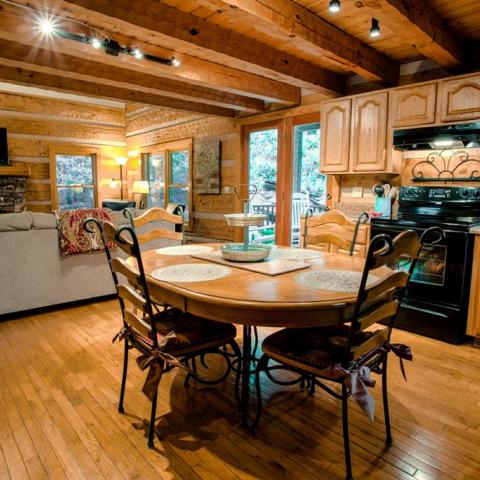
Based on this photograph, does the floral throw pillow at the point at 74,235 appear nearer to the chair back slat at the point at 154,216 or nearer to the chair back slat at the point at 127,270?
the chair back slat at the point at 154,216

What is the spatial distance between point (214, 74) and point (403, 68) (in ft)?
6.50

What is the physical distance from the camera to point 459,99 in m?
3.10

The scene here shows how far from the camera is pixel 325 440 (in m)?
1.77

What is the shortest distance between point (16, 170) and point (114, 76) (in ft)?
12.8

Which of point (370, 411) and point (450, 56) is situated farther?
point (450, 56)

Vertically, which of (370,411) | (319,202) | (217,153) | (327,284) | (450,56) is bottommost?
(370,411)

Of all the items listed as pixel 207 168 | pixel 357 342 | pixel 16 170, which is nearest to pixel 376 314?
pixel 357 342

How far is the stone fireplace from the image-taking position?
678 centimetres

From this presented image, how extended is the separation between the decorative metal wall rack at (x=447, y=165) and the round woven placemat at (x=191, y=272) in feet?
8.66

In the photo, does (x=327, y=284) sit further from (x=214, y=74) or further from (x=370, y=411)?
(x=214, y=74)

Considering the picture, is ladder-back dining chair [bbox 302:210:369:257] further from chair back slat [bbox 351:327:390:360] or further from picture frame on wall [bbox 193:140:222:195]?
picture frame on wall [bbox 193:140:222:195]

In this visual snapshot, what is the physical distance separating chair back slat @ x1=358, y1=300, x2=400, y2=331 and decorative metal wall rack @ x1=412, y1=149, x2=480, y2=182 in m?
2.35

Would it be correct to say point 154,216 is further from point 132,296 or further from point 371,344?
point 371,344

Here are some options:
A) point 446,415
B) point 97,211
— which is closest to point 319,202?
point 97,211
